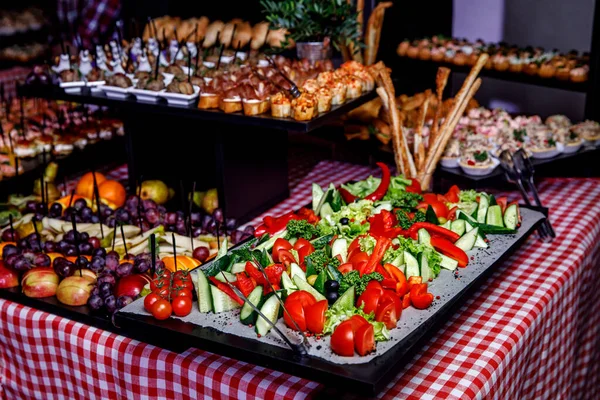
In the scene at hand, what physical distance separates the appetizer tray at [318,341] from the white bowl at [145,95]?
48.7 inches

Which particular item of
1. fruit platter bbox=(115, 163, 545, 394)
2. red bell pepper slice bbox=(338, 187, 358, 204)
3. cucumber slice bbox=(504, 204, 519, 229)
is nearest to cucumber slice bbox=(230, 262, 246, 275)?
fruit platter bbox=(115, 163, 545, 394)

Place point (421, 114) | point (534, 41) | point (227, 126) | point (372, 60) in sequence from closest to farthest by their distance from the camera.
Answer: point (227, 126) < point (421, 114) < point (372, 60) < point (534, 41)

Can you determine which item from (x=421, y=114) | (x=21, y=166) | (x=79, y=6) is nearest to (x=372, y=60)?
(x=421, y=114)

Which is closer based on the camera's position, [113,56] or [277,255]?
[277,255]

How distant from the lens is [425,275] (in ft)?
7.12

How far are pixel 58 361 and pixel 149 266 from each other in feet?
1.51

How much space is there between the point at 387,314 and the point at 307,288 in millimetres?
241

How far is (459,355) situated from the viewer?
2156 millimetres

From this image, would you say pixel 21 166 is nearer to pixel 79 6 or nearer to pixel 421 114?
pixel 421 114

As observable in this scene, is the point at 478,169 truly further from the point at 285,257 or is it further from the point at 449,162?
the point at 285,257

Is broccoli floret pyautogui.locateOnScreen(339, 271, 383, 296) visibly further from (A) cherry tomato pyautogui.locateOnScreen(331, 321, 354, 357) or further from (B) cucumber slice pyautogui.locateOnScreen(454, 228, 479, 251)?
(B) cucumber slice pyautogui.locateOnScreen(454, 228, 479, 251)

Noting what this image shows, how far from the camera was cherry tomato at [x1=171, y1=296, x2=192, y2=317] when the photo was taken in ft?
6.61

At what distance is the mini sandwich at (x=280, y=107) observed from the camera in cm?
284

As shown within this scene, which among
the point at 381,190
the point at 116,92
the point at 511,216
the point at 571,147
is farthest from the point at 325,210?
the point at 571,147
